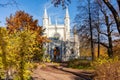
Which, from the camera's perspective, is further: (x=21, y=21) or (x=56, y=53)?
(x=56, y=53)

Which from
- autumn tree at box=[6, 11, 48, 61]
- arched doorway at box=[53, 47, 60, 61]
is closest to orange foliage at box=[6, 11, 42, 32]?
autumn tree at box=[6, 11, 48, 61]

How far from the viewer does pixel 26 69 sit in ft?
52.0

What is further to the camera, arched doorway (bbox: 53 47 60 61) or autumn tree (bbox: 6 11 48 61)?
arched doorway (bbox: 53 47 60 61)

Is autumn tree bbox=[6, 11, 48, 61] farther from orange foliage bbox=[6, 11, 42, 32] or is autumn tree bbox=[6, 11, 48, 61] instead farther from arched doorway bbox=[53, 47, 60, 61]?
arched doorway bbox=[53, 47, 60, 61]

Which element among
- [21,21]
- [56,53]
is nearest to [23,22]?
[21,21]

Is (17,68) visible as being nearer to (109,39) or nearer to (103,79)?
(103,79)

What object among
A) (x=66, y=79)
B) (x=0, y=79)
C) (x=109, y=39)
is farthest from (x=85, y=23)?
(x=0, y=79)

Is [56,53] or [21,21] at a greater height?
[21,21]

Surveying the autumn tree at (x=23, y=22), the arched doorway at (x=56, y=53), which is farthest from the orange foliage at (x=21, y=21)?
the arched doorway at (x=56, y=53)

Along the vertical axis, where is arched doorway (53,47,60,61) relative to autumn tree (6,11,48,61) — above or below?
below

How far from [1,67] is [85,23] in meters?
29.4

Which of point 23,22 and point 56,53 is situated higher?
point 23,22

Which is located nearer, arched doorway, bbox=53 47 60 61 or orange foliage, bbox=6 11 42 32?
orange foliage, bbox=6 11 42 32

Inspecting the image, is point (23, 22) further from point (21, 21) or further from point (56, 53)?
point (56, 53)
